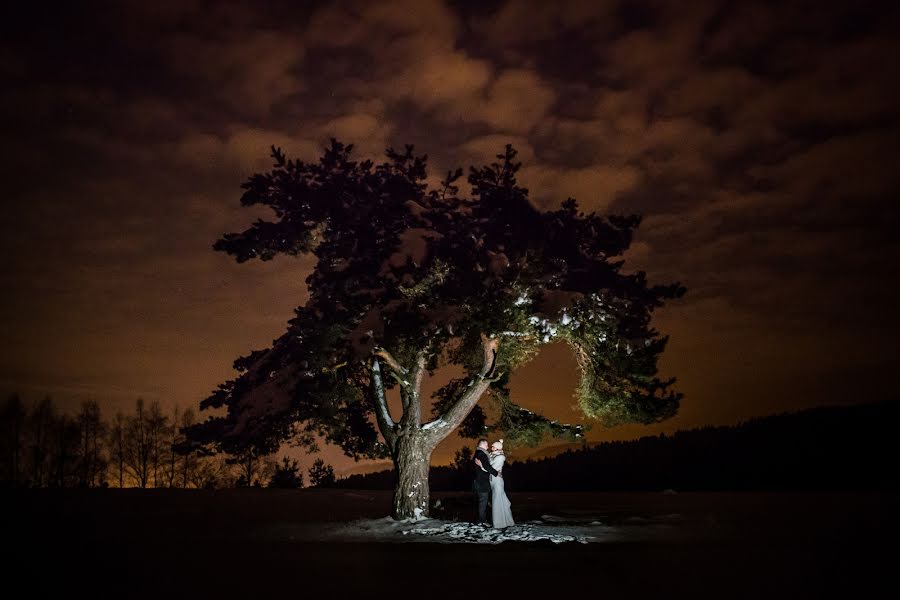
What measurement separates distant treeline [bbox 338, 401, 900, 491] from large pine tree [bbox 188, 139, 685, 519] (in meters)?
28.1

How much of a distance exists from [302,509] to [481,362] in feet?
47.4

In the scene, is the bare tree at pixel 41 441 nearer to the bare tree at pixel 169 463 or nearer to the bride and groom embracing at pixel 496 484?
the bare tree at pixel 169 463

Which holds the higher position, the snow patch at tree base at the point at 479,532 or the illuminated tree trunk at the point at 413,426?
the illuminated tree trunk at the point at 413,426

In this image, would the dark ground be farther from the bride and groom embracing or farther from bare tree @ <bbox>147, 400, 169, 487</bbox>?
bare tree @ <bbox>147, 400, 169, 487</bbox>

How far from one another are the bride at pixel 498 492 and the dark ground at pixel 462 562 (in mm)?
2875

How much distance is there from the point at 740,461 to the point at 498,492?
49607 millimetres

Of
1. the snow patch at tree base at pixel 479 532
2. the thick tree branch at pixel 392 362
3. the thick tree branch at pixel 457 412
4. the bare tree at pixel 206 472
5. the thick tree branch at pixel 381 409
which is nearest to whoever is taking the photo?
the snow patch at tree base at pixel 479 532

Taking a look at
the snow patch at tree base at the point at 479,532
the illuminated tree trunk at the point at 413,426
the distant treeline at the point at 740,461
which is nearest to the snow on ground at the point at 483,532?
the snow patch at tree base at the point at 479,532

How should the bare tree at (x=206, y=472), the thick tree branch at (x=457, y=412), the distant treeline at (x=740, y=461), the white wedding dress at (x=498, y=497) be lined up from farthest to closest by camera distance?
the bare tree at (x=206, y=472), the distant treeline at (x=740, y=461), the thick tree branch at (x=457, y=412), the white wedding dress at (x=498, y=497)

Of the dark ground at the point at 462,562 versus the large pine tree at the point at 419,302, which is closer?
the dark ground at the point at 462,562

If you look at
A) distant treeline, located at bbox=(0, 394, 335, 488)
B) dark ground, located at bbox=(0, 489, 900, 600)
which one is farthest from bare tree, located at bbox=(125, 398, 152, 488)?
dark ground, located at bbox=(0, 489, 900, 600)

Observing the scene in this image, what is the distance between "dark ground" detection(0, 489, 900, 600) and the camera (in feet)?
41.0

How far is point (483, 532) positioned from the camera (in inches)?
868

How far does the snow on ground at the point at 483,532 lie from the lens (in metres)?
21.2
